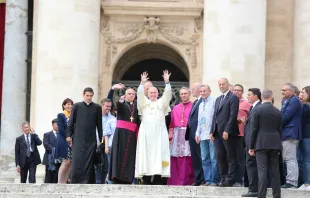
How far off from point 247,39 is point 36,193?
9396 mm

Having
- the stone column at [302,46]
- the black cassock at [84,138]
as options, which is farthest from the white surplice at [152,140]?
the stone column at [302,46]

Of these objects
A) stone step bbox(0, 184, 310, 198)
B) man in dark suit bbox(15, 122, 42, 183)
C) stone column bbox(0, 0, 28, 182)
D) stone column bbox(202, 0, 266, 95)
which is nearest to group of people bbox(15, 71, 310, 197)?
stone step bbox(0, 184, 310, 198)

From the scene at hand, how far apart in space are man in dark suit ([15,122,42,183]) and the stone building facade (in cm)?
311

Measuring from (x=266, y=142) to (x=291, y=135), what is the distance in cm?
131

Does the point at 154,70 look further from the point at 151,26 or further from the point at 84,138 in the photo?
the point at 84,138

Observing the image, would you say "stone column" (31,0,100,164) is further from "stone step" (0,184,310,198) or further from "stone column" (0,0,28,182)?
"stone step" (0,184,310,198)

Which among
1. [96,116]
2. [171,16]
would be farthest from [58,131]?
[171,16]

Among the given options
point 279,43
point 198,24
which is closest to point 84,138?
point 198,24

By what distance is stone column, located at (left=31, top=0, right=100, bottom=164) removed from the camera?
84.2ft

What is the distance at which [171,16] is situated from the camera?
27.3 metres

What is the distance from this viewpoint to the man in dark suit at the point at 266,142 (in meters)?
17.0

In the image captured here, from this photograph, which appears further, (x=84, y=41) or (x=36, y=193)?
(x=84, y=41)

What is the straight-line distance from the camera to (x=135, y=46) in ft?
90.6

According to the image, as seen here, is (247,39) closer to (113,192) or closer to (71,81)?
(71,81)
